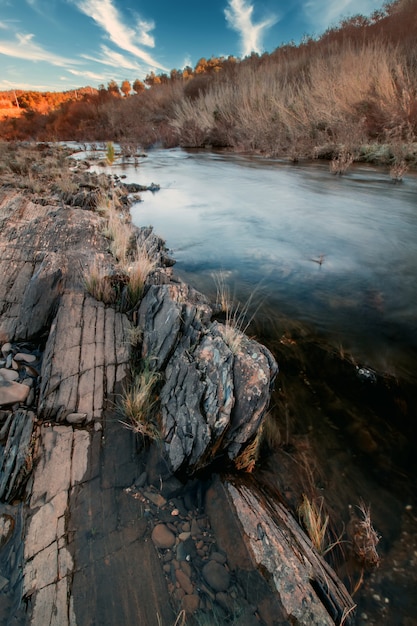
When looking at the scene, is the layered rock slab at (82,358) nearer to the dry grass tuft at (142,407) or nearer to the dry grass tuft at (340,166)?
the dry grass tuft at (142,407)

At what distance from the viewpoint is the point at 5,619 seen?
141 centimetres

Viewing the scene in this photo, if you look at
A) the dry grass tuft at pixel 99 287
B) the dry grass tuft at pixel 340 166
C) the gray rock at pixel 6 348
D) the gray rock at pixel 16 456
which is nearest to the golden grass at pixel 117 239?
the dry grass tuft at pixel 99 287

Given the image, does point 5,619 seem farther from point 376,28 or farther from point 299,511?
point 376,28

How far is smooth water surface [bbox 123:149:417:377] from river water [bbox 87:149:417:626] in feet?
0.08

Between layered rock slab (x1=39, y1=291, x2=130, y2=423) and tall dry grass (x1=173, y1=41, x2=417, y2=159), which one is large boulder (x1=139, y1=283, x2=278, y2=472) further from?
tall dry grass (x1=173, y1=41, x2=417, y2=159)

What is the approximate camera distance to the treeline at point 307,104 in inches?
461

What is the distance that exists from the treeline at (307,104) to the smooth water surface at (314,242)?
229cm

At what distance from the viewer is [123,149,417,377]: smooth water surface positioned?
399 centimetres

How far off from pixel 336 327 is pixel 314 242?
9.16 ft

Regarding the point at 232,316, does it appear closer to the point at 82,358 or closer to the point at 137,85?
the point at 82,358

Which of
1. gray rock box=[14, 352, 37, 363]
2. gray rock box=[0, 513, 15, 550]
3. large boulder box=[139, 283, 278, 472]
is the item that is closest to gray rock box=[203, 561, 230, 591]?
large boulder box=[139, 283, 278, 472]

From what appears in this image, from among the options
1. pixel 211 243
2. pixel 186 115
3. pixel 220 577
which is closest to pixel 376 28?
pixel 186 115

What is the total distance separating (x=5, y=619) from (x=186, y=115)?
910 inches

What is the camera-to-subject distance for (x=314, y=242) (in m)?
6.16
